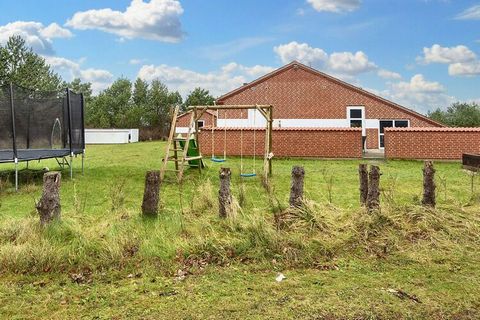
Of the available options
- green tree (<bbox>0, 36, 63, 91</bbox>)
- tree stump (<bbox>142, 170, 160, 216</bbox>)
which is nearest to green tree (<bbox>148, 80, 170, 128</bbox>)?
green tree (<bbox>0, 36, 63, 91</bbox>)

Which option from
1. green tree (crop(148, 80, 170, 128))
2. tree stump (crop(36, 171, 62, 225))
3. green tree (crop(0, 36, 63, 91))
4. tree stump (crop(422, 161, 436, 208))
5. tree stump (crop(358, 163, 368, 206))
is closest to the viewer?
tree stump (crop(36, 171, 62, 225))

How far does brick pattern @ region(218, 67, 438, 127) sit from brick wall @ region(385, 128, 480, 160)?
11306 millimetres

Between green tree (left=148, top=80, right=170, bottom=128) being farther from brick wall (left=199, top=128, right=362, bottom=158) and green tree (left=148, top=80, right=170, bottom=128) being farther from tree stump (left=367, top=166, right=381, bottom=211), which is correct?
tree stump (left=367, top=166, right=381, bottom=211)

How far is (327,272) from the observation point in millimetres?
4715

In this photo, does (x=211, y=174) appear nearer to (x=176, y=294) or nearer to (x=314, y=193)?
(x=314, y=193)

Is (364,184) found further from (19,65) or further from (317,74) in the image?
(19,65)

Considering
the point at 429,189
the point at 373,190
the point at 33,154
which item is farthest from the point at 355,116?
the point at 373,190

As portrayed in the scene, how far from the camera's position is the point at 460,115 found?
53000 millimetres

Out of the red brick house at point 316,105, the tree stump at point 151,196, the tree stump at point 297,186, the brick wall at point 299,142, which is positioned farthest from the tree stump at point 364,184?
the red brick house at point 316,105

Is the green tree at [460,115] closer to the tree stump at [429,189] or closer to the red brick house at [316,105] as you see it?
the red brick house at [316,105]

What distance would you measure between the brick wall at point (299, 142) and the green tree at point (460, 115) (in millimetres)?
35521

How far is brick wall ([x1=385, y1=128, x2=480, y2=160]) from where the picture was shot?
696 inches

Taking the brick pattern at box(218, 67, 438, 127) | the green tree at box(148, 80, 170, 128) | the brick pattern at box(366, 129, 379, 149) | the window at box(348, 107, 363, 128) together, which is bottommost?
the brick pattern at box(366, 129, 379, 149)

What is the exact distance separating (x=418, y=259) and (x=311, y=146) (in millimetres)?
13825
